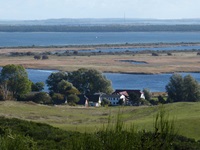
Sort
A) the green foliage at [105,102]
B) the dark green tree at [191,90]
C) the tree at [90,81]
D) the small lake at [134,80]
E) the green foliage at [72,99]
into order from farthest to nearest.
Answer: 1. the small lake at [134,80]
2. the tree at [90,81]
3. the dark green tree at [191,90]
4. the green foliage at [72,99]
5. the green foliage at [105,102]

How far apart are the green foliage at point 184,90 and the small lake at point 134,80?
650 cm

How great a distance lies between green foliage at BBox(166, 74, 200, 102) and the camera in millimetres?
44225

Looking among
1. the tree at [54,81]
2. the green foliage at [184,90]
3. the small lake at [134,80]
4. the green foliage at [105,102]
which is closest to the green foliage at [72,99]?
the green foliage at [105,102]

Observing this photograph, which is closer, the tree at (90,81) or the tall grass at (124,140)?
the tall grass at (124,140)

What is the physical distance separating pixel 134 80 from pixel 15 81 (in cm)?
1733

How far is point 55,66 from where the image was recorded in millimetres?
71500

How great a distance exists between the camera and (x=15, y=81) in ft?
148

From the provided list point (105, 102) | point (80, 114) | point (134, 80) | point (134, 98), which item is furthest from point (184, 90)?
point (134, 80)

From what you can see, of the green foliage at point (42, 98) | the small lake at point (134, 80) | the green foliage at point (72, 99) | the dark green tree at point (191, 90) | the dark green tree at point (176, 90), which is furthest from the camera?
the small lake at point (134, 80)

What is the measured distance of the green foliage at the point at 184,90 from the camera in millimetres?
44225

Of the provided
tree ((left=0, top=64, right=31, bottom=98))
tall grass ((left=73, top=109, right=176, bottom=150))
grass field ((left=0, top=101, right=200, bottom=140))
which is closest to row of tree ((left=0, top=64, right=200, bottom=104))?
tree ((left=0, top=64, right=31, bottom=98))

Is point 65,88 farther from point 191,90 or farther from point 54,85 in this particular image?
point 191,90

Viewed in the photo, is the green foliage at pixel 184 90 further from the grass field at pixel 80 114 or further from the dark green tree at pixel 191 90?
the grass field at pixel 80 114

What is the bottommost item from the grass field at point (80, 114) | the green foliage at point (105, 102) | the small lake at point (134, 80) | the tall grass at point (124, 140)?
the small lake at point (134, 80)
